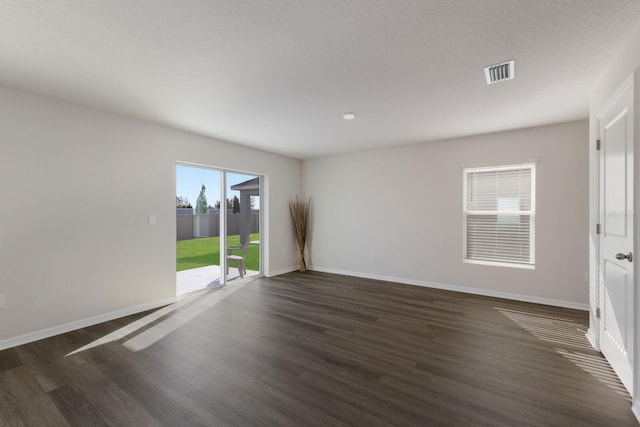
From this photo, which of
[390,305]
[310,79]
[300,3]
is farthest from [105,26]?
[390,305]

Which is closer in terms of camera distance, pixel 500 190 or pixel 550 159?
pixel 550 159

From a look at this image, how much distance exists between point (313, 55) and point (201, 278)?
4.09 meters

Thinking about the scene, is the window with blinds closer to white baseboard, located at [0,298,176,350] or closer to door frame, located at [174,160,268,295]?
door frame, located at [174,160,268,295]

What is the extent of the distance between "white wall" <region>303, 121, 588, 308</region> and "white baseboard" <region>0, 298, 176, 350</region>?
11.1ft

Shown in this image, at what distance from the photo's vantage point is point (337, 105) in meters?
3.25

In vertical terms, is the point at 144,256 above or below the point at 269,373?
above

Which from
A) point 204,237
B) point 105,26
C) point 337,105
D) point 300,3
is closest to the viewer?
point 300,3

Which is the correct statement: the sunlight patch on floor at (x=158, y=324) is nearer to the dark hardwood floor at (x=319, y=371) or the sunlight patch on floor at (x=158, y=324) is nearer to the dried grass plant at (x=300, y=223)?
the dark hardwood floor at (x=319, y=371)

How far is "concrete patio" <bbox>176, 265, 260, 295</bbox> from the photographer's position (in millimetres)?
4605

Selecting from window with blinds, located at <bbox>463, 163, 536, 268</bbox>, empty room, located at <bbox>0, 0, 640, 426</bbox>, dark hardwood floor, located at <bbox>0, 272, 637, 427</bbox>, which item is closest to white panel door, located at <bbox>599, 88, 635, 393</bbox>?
empty room, located at <bbox>0, 0, 640, 426</bbox>

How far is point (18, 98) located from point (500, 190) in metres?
5.99

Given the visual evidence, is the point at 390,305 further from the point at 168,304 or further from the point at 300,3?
the point at 300,3

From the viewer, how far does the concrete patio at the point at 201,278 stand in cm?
461

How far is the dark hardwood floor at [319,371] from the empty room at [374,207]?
0.02 meters
